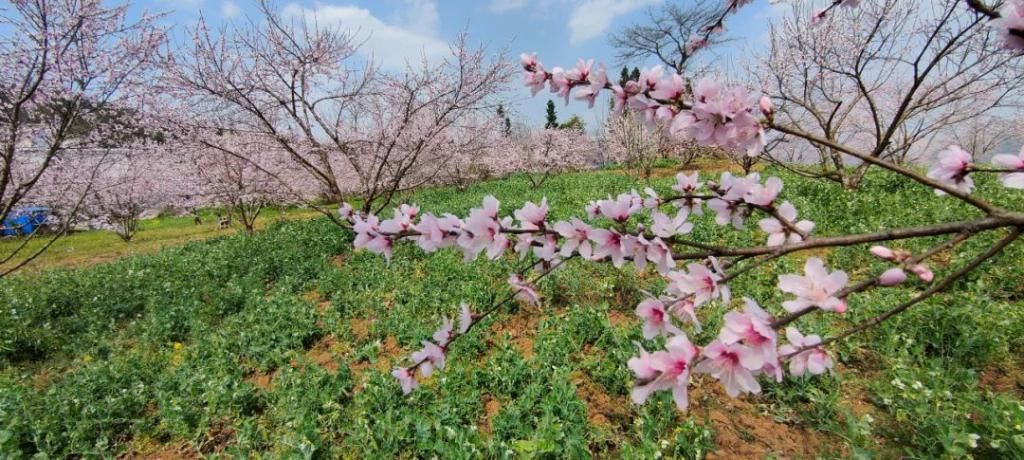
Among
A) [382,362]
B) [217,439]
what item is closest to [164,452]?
[217,439]

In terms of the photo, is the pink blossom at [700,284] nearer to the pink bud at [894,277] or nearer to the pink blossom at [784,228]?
the pink blossom at [784,228]

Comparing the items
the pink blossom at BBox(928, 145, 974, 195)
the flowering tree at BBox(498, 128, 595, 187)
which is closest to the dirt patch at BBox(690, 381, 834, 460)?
the pink blossom at BBox(928, 145, 974, 195)

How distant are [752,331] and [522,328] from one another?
3465 mm

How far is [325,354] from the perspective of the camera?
14.1ft

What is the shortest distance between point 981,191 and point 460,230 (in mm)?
8803

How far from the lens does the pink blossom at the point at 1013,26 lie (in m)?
0.80

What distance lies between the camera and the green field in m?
2.44

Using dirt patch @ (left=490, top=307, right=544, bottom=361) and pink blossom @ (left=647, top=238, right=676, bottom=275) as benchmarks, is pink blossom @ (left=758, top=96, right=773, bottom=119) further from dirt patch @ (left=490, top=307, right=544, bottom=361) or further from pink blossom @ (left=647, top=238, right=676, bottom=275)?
dirt patch @ (left=490, top=307, right=544, bottom=361)

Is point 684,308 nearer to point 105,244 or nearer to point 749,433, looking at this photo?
point 749,433

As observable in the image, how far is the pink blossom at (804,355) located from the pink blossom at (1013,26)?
65 cm

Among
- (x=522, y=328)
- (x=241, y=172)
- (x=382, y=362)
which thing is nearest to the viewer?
(x=382, y=362)

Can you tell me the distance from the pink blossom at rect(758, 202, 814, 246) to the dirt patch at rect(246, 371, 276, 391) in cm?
389

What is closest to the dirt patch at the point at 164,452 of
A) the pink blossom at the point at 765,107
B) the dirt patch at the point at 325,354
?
the dirt patch at the point at 325,354

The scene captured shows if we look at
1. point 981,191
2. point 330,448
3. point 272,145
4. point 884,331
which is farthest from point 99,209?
point 981,191
